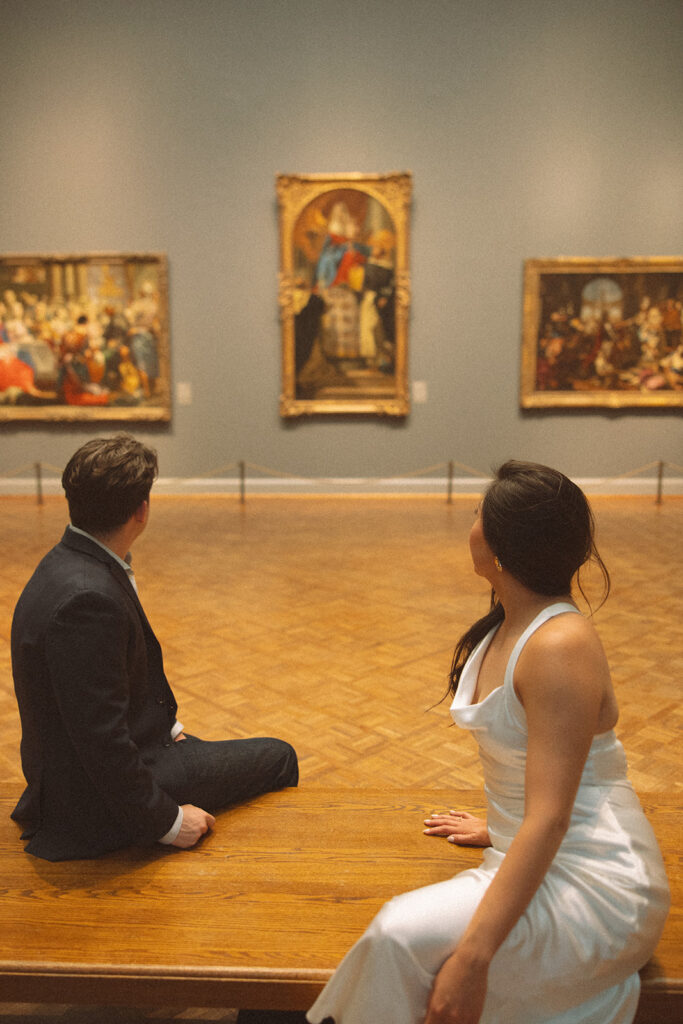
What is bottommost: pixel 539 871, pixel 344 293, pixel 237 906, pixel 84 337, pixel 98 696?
pixel 237 906

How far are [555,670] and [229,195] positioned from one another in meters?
12.2

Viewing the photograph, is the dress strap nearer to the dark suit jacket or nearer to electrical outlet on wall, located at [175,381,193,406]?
the dark suit jacket

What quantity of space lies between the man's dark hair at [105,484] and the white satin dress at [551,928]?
112 cm

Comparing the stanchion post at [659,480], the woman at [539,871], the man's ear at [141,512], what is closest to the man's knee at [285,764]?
the man's ear at [141,512]

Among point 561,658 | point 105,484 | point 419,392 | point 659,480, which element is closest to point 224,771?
point 105,484

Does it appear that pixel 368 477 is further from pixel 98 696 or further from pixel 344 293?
pixel 98 696

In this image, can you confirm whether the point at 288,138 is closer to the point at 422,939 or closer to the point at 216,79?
the point at 216,79

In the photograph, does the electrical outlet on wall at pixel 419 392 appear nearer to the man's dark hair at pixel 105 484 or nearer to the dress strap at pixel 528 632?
the man's dark hair at pixel 105 484

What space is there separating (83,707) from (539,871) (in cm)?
117

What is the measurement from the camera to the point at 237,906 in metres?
2.06

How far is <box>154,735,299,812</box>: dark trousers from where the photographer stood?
2.46 metres

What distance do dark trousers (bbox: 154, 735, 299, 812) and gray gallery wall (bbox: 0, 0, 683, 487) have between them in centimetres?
1048

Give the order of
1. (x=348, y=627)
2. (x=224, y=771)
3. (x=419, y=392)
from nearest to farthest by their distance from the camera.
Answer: (x=224, y=771), (x=348, y=627), (x=419, y=392)

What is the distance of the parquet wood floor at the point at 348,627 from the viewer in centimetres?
418
